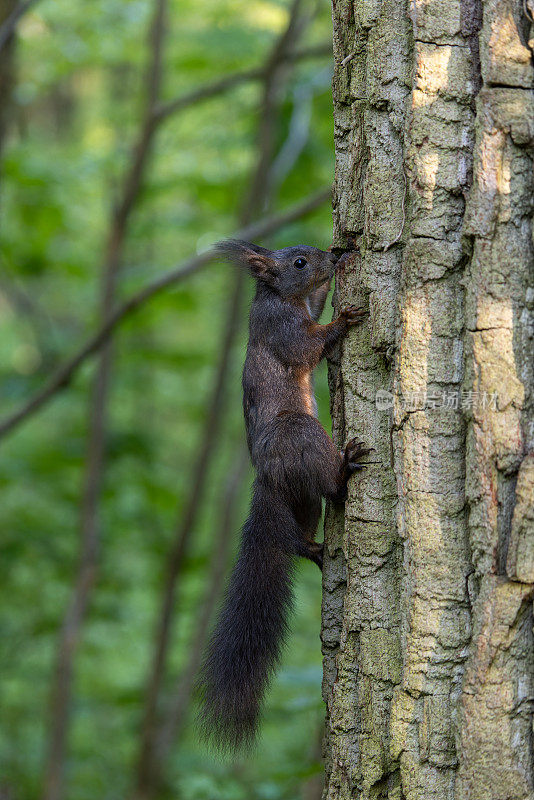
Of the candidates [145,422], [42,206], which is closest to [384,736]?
[42,206]

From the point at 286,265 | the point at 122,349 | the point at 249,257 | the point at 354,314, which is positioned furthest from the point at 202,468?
the point at 354,314

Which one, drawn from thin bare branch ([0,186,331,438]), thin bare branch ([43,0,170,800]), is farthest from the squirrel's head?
thin bare branch ([43,0,170,800])

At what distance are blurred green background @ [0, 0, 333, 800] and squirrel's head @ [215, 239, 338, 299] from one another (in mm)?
1371

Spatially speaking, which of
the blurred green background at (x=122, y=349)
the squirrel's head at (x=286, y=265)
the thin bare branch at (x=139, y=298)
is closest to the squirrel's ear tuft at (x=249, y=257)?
the squirrel's head at (x=286, y=265)

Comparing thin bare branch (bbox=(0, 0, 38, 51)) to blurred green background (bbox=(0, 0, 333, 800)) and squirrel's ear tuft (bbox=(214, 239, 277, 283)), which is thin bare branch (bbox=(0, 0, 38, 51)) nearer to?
blurred green background (bbox=(0, 0, 333, 800))

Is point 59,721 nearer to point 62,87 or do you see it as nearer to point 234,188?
point 234,188

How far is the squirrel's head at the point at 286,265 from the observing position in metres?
2.92

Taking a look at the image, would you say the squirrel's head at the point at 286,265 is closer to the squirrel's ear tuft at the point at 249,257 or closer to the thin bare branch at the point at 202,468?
the squirrel's ear tuft at the point at 249,257

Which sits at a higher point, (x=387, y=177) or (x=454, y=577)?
(x=387, y=177)

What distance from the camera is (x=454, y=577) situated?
1.48 metres

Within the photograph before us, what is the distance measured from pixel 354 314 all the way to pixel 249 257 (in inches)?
44.9

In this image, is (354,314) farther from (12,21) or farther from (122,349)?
(122,349)

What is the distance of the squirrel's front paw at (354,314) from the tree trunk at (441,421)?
9 cm

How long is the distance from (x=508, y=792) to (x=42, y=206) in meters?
5.44
